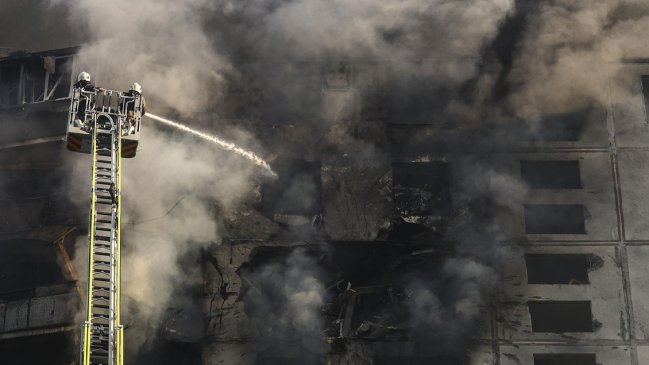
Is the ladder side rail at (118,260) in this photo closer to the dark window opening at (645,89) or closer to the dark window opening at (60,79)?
the dark window opening at (60,79)

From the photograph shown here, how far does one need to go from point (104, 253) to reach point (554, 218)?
7.80 m

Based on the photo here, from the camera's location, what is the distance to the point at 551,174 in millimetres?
12266

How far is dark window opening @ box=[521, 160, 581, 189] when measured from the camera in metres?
12.2

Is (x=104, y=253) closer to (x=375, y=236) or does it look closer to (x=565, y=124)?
(x=375, y=236)

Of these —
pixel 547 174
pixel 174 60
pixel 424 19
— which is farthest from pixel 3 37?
pixel 547 174

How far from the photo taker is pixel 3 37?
519 inches

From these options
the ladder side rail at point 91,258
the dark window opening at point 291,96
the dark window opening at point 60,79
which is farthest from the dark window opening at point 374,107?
the dark window opening at point 60,79

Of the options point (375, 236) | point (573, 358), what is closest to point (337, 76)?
point (375, 236)

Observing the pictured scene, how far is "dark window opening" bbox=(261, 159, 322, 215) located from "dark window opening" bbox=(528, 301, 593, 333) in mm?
4241

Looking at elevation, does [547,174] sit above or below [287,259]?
above

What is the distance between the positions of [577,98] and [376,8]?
162 inches

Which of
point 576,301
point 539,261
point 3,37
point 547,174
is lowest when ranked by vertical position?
point 576,301

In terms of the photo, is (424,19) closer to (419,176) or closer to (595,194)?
(419,176)

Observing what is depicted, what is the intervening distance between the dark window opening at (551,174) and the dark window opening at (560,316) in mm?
2101
